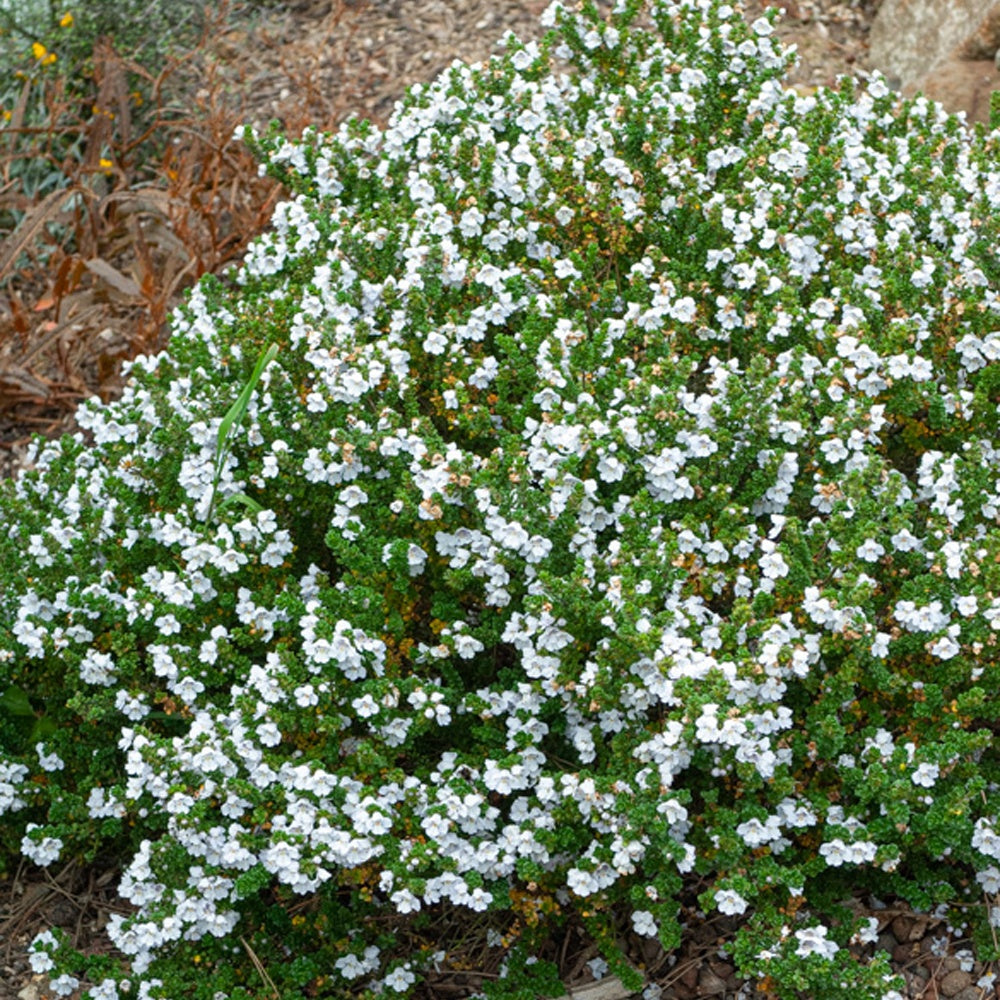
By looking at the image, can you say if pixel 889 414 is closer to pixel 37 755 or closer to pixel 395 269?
pixel 395 269

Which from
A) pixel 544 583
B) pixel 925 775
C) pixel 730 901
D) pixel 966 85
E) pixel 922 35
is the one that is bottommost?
pixel 730 901

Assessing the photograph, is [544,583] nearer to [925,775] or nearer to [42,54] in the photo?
[925,775]

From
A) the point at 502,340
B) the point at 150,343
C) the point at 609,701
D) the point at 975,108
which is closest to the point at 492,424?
the point at 502,340

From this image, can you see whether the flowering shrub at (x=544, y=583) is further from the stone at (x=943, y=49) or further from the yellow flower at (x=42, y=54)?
the yellow flower at (x=42, y=54)

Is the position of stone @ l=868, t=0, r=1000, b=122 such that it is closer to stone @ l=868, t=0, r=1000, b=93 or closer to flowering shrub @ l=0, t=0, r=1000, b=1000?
stone @ l=868, t=0, r=1000, b=93

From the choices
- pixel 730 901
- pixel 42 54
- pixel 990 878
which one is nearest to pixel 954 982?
pixel 990 878

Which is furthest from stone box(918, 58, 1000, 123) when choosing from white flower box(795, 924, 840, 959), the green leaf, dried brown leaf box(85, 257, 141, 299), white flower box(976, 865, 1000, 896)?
the green leaf

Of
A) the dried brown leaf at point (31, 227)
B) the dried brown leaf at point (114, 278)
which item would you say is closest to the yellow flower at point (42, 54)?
the dried brown leaf at point (31, 227)
